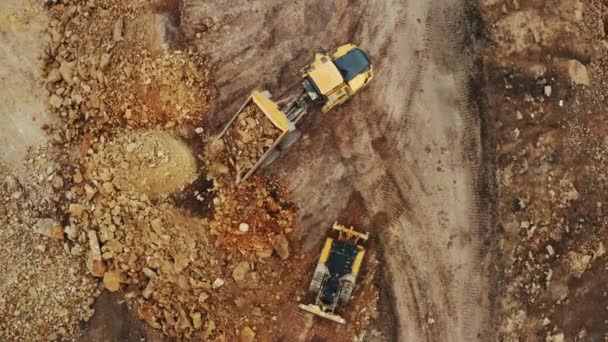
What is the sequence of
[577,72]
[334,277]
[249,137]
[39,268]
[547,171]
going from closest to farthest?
[334,277], [249,137], [547,171], [39,268], [577,72]

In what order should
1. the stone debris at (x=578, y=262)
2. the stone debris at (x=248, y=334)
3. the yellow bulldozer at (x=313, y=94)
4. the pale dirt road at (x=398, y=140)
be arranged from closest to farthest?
the yellow bulldozer at (x=313, y=94), the stone debris at (x=248, y=334), the pale dirt road at (x=398, y=140), the stone debris at (x=578, y=262)

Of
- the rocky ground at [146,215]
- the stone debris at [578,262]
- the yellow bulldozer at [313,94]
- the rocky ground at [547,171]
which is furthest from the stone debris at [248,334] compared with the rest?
the stone debris at [578,262]

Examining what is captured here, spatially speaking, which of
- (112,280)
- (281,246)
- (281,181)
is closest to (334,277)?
(281,246)

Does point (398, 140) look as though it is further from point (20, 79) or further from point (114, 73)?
point (20, 79)

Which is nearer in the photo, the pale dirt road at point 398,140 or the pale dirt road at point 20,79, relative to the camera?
the pale dirt road at point 398,140

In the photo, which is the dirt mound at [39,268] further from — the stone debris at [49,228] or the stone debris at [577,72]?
the stone debris at [577,72]

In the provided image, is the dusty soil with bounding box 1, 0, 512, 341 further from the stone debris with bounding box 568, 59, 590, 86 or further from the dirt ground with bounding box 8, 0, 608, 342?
the stone debris with bounding box 568, 59, 590, 86

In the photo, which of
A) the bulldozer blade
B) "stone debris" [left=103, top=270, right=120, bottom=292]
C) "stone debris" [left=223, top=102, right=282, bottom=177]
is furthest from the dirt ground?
"stone debris" [left=223, top=102, right=282, bottom=177]
